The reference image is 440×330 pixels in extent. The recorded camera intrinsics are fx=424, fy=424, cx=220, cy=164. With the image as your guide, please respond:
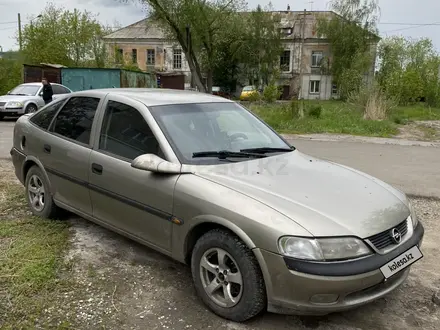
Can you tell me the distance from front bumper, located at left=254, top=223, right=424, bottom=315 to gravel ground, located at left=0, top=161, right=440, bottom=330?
0.34 m

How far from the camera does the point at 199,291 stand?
124 inches

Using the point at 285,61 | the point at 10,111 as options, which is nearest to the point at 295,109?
the point at 10,111

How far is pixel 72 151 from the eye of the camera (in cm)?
411

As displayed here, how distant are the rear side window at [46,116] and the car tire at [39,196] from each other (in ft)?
1.59

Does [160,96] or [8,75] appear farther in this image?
[8,75]

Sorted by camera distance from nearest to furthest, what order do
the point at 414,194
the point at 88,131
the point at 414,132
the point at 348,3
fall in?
1. the point at 88,131
2. the point at 414,194
3. the point at 414,132
4. the point at 348,3

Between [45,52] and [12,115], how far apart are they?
894 inches

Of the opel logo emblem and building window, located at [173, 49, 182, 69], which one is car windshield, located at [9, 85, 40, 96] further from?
building window, located at [173, 49, 182, 69]

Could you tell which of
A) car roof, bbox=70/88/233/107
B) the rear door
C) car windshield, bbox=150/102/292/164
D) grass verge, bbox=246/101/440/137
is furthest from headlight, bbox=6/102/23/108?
car windshield, bbox=150/102/292/164

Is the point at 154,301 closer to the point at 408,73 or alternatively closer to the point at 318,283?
the point at 318,283

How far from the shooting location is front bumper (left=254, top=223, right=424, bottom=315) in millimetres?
2568

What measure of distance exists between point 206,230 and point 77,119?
2.04m

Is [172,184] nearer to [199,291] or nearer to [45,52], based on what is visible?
[199,291]

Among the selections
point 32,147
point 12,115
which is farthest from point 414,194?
point 12,115
